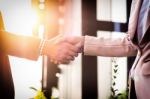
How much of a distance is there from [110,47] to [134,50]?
146 mm

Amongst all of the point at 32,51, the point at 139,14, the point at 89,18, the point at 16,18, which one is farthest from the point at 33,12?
the point at 139,14

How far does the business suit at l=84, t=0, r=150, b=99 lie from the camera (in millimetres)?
1535

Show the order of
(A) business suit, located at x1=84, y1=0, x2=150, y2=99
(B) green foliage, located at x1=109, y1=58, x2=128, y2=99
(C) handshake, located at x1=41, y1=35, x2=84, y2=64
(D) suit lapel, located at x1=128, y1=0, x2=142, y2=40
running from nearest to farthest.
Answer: (A) business suit, located at x1=84, y1=0, x2=150, y2=99 → (D) suit lapel, located at x1=128, y1=0, x2=142, y2=40 → (C) handshake, located at x1=41, y1=35, x2=84, y2=64 → (B) green foliage, located at x1=109, y1=58, x2=128, y2=99

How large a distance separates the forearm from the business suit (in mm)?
435

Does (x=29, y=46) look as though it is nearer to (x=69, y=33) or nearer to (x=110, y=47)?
(x=110, y=47)

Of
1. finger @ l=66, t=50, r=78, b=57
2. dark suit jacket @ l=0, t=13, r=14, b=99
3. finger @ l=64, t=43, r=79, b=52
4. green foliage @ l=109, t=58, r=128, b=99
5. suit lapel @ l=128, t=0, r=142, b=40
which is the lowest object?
green foliage @ l=109, t=58, r=128, b=99

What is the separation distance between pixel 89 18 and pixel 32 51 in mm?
1911

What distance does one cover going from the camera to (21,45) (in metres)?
2.19

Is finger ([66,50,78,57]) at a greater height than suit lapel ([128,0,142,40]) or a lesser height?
lesser

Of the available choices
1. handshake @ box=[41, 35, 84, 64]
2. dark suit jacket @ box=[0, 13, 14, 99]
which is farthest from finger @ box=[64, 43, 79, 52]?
dark suit jacket @ box=[0, 13, 14, 99]

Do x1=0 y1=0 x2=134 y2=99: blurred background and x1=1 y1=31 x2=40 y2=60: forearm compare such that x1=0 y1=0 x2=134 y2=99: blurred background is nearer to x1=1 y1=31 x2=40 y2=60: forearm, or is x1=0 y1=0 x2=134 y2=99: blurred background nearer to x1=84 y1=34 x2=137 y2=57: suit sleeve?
x1=1 y1=31 x2=40 y2=60: forearm

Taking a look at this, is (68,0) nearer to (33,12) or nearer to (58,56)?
(33,12)

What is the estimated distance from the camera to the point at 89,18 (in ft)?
13.1

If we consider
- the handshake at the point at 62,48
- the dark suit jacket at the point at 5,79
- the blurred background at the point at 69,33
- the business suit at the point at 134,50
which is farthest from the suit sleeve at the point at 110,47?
the blurred background at the point at 69,33
